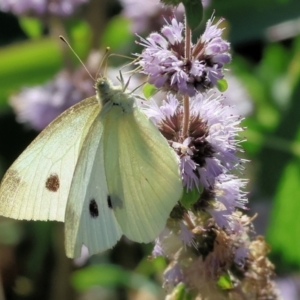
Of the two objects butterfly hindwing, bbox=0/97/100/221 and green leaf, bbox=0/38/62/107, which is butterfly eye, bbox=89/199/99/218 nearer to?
butterfly hindwing, bbox=0/97/100/221

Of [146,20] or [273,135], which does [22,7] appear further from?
[273,135]

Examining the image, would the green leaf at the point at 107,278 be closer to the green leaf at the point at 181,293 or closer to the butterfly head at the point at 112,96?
the green leaf at the point at 181,293

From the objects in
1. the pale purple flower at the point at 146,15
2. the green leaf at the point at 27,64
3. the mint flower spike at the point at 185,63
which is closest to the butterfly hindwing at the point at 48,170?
the mint flower spike at the point at 185,63

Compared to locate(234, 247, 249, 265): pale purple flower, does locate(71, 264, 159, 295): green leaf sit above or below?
below

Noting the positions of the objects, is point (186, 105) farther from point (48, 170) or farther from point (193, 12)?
point (48, 170)

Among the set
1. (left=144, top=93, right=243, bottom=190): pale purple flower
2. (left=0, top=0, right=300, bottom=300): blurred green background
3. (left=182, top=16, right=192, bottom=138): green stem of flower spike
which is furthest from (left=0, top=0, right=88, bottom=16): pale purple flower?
(left=182, top=16, right=192, bottom=138): green stem of flower spike

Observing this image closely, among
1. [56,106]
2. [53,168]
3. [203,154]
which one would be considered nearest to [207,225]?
[203,154]

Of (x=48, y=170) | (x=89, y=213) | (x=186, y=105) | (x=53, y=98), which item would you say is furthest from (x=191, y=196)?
(x=53, y=98)
